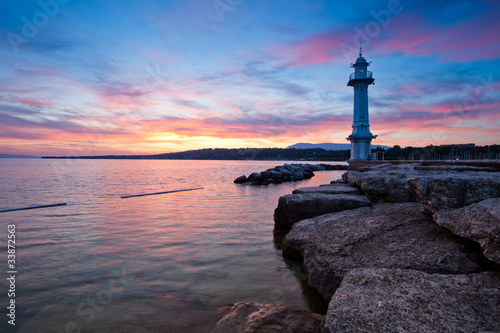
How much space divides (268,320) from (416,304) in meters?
1.65

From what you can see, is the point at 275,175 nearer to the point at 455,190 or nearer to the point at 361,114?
the point at 361,114

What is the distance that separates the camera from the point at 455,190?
4.04 m

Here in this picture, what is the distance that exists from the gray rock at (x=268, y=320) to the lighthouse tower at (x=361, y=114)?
42.4 meters

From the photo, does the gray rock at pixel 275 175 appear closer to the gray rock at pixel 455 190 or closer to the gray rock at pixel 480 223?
the gray rock at pixel 455 190

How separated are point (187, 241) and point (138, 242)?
1.29m

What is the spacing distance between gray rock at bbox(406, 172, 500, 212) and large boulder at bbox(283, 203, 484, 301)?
42cm

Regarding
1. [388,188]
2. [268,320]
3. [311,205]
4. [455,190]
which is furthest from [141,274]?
[388,188]

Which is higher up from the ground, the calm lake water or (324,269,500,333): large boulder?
(324,269,500,333): large boulder

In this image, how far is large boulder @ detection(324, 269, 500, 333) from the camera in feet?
8.45

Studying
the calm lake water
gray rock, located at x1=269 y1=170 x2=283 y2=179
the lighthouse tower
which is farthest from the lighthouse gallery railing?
the calm lake water

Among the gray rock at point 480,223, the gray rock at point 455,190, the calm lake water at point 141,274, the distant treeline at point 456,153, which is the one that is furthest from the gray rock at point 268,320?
the distant treeline at point 456,153

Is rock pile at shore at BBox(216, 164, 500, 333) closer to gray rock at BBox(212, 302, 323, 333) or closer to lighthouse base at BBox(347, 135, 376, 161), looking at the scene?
gray rock at BBox(212, 302, 323, 333)

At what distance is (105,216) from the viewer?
11047 millimetres

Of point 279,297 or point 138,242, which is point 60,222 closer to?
point 138,242
